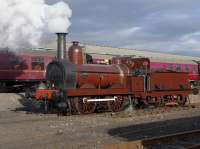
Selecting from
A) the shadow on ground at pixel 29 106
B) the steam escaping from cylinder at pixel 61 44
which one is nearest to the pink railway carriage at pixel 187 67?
the shadow on ground at pixel 29 106

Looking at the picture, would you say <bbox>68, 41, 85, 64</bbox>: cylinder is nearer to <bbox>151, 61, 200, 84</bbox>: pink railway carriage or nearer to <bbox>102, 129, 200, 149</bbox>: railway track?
<bbox>102, 129, 200, 149</bbox>: railway track

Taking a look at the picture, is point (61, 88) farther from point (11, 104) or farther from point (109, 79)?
point (11, 104)

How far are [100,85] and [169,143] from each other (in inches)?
428

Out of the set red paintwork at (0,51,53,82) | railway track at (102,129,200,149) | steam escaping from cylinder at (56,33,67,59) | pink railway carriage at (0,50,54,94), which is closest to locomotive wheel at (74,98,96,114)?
steam escaping from cylinder at (56,33,67,59)

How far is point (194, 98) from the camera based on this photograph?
35.5m

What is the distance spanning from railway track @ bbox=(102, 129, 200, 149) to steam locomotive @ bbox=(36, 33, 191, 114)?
883 centimetres

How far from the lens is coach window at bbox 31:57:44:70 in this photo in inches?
1336

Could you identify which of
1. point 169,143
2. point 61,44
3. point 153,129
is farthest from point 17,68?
point 169,143

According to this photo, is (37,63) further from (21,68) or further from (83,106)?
(83,106)

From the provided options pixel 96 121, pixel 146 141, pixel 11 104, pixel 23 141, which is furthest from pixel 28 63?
pixel 146 141

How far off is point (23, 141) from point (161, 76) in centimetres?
1409

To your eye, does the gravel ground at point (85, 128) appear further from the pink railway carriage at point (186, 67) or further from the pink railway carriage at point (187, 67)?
the pink railway carriage at point (187, 67)

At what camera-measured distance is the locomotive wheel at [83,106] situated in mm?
21575

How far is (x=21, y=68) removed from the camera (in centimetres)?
3325
